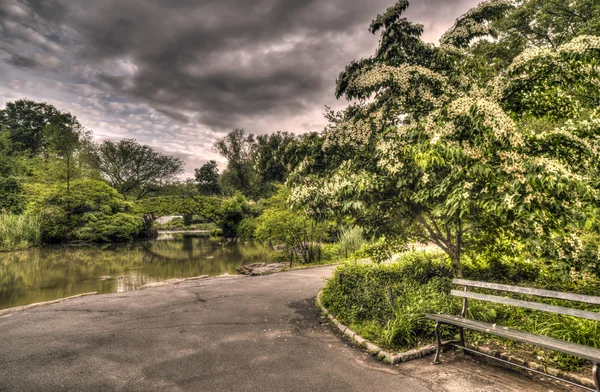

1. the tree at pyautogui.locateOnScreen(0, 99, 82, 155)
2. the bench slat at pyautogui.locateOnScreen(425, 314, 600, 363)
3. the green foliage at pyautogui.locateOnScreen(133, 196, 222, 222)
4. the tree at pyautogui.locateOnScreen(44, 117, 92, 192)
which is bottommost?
the bench slat at pyautogui.locateOnScreen(425, 314, 600, 363)

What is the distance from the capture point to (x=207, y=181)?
71625 mm

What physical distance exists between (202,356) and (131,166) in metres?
49.6

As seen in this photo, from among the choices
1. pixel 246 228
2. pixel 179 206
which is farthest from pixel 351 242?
pixel 179 206

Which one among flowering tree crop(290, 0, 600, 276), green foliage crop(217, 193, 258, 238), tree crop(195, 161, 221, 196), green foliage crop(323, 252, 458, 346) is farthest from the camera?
tree crop(195, 161, 221, 196)

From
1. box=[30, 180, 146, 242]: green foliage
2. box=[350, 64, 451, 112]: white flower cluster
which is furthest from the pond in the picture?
box=[350, 64, 451, 112]: white flower cluster

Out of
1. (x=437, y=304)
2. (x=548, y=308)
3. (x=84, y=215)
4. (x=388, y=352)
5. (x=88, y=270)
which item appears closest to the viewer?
(x=548, y=308)

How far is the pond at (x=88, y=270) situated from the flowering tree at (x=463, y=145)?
1016cm

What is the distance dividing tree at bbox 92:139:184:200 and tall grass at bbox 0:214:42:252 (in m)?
23.6

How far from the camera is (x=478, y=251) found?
6.74 metres

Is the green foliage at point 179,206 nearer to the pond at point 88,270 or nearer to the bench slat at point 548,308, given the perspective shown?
the pond at point 88,270

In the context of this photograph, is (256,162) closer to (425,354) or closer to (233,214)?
(425,354)

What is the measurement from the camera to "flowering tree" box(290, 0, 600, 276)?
395cm

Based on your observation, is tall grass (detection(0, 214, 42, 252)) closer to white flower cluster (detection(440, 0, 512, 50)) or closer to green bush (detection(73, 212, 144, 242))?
green bush (detection(73, 212, 144, 242))

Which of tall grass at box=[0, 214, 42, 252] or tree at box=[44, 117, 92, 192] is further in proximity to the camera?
tree at box=[44, 117, 92, 192]
